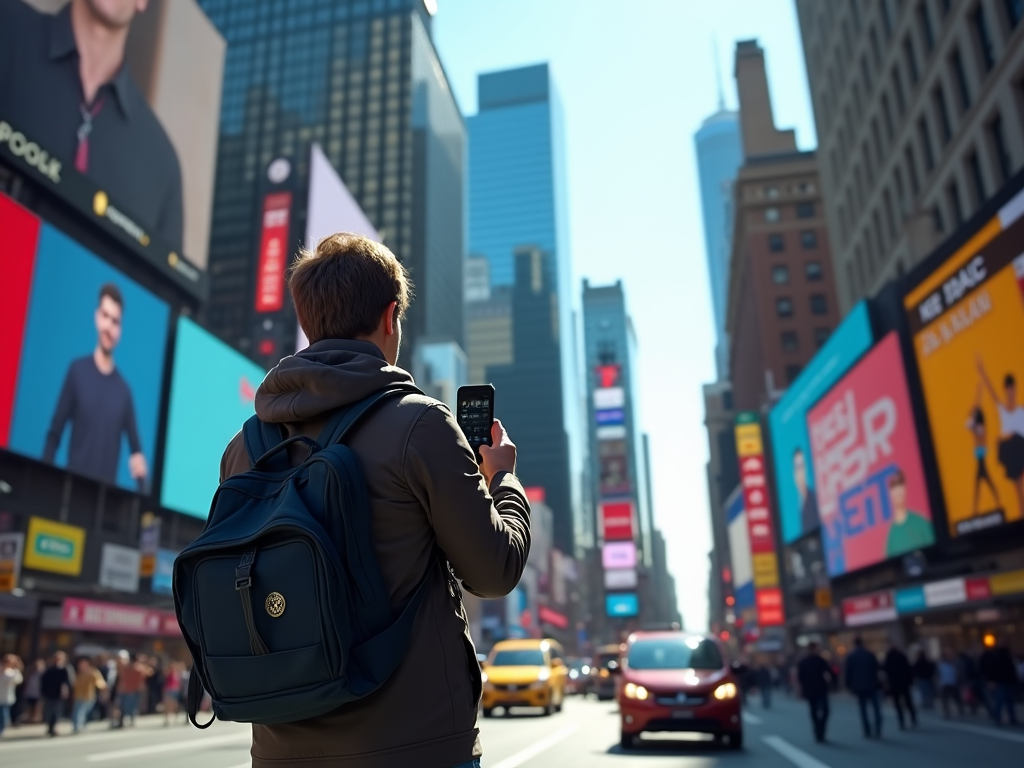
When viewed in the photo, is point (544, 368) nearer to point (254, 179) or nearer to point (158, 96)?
point (254, 179)

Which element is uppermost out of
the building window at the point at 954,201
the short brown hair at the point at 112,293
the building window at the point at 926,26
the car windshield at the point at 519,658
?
the building window at the point at 926,26

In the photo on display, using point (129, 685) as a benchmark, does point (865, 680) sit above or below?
below

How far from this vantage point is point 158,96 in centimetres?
4528

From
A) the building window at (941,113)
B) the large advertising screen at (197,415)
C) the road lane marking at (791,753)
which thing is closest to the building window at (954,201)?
the building window at (941,113)

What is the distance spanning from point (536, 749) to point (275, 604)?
456 inches

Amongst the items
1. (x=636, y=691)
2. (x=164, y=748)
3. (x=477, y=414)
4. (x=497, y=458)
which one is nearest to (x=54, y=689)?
(x=164, y=748)

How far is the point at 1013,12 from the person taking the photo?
26.0m

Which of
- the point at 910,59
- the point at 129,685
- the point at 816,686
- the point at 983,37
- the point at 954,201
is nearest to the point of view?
the point at 816,686

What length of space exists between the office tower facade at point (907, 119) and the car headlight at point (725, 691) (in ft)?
65.7

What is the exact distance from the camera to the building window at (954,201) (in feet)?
105

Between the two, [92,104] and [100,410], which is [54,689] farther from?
[92,104]

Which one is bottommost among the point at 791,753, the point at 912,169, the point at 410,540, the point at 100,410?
the point at 791,753

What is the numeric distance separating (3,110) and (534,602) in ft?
326

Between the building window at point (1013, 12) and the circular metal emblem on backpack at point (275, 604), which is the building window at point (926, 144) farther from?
the circular metal emblem on backpack at point (275, 604)
